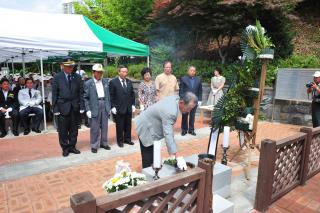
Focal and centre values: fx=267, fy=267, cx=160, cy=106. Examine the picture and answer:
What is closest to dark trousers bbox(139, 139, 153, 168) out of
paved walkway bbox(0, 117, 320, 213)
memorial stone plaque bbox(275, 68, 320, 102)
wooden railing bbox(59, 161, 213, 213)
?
paved walkway bbox(0, 117, 320, 213)

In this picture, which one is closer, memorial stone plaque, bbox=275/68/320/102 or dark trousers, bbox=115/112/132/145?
dark trousers, bbox=115/112/132/145

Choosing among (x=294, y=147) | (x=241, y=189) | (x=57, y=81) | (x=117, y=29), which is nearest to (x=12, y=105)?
(x=57, y=81)

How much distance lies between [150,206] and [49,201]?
2.10 m

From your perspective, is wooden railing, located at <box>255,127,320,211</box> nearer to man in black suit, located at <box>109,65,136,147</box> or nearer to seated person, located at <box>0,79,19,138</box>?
man in black suit, located at <box>109,65,136,147</box>

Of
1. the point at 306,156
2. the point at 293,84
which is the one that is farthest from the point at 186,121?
the point at 293,84

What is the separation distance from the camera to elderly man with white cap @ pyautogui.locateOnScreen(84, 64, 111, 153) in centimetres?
522

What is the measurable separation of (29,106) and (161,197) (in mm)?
5990

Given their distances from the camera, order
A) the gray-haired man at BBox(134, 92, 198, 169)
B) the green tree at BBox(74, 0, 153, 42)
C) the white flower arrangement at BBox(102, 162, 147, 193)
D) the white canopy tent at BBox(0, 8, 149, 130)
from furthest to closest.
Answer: the green tree at BBox(74, 0, 153, 42) → the white canopy tent at BBox(0, 8, 149, 130) → the gray-haired man at BBox(134, 92, 198, 169) → the white flower arrangement at BBox(102, 162, 147, 193)

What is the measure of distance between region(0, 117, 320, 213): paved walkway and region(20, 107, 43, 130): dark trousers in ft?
1.53

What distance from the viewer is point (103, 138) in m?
5.54

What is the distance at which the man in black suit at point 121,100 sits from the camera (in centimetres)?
551

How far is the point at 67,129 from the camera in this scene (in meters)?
5.06

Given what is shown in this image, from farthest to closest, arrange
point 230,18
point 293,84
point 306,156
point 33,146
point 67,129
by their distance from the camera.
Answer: point 230,18, point 293,84, point 33,146, point 67,129, point 306,156

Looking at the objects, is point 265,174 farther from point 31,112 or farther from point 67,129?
point 31,112
